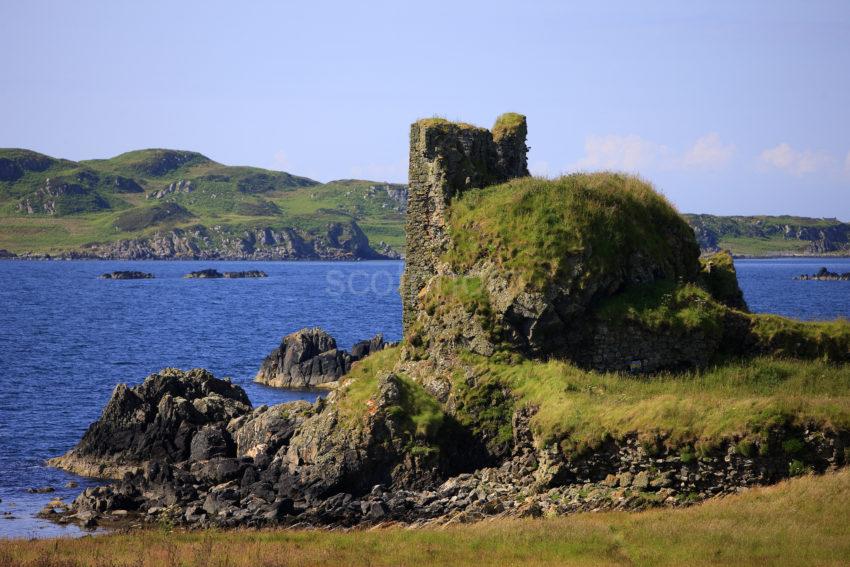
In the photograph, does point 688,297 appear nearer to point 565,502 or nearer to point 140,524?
point 565,502

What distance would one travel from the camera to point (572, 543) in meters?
26.4

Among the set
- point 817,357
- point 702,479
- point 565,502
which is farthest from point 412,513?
point 817,357

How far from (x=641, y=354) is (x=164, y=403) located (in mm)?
22503

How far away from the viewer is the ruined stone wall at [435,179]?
42406 millimetres

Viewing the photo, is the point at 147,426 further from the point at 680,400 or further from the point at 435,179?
the point at 680,400

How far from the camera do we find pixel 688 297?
38.9 meters

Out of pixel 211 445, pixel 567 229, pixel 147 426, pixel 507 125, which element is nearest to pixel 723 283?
pixel 567 229

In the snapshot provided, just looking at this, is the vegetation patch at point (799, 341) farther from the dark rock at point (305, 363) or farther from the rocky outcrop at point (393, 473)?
the dark rock at point (305, 363)

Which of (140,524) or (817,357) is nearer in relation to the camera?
(140,524)

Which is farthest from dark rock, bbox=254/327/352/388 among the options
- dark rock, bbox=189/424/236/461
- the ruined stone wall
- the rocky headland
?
the ruined stone wall

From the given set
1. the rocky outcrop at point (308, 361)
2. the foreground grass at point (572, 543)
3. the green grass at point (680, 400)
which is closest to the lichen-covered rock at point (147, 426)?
the green grass at point (680, 400)

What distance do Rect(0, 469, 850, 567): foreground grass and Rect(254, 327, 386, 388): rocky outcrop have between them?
1590 inches

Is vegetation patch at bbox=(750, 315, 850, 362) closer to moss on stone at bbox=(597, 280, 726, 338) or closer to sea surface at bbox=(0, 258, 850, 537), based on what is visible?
moss on stone at bbox=(597, 280, 726, 338)

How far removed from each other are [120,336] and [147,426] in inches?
2268
